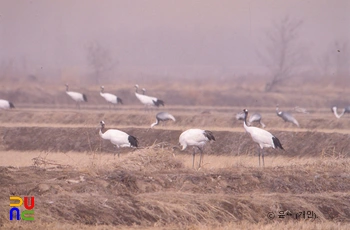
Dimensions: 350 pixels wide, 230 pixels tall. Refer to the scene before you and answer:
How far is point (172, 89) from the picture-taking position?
5338 centimetres

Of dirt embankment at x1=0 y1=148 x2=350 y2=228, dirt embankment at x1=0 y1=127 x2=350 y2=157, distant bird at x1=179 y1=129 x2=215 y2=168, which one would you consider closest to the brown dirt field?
dirt embankment at x1=0 y1=148 x2=350 y2=228

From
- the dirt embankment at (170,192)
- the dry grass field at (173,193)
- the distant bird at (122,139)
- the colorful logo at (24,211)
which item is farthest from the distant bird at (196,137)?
the colorful logo at (24,211)

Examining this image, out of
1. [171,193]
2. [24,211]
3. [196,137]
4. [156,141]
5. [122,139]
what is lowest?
[24,211]

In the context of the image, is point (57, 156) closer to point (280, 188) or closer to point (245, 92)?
point (280, 188)

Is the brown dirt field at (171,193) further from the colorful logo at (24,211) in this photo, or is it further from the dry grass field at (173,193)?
the colorful logo at (24,211)

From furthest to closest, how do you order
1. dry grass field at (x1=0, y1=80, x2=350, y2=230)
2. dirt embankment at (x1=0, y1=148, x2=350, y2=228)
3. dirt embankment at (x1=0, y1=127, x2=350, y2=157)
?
dirt embankment at (x1=0, y1=127, x2=350, y2=157) < dirt embankment at (x1=0, y1=148, x2=350, y2=228) < dry grass field at (x1=0, y1=80, x2=350, y2=230)

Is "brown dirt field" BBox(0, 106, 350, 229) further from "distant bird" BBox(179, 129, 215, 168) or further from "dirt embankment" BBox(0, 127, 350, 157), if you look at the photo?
"dirt embankment" BBox(0, 127, 350, 157)

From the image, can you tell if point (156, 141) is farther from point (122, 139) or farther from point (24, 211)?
point (24, 211)

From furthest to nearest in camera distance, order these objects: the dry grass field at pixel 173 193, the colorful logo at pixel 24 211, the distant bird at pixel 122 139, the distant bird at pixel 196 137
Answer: the distant bird at pixel 122 139 → the distant bird at pixel 196 137 → the dry grass field at pixel 173 193 → the colorful logo at pixel 24 211

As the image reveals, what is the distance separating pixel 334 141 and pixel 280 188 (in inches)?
347

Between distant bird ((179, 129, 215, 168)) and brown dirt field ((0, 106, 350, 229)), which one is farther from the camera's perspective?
distant bird ((179, 129, 215, 168))

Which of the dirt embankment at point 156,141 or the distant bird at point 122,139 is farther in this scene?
the dirt embankment at point 156,141

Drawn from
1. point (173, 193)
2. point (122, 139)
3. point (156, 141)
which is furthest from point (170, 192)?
point (156, 141)

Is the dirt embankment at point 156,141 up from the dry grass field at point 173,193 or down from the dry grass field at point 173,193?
up
